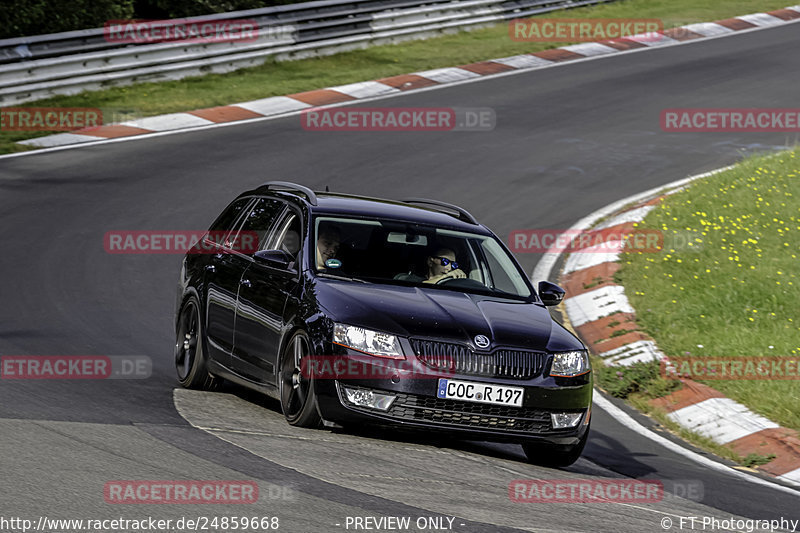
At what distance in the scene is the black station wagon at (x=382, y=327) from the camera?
7590mm

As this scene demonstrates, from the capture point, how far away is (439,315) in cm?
787

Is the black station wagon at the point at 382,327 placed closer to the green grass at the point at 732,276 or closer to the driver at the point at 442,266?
the driver at the point at 442,266

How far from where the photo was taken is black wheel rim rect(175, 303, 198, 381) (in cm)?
964

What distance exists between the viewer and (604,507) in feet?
22.5

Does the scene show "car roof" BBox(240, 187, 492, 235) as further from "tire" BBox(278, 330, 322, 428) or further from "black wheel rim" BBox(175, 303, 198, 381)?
"tire" BBox(278, 330, 322, 428)

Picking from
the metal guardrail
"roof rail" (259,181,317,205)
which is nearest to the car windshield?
"roof rail" (259,181,317,205)

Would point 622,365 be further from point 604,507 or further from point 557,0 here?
point 557,0

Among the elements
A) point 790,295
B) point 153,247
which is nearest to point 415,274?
point 790,295

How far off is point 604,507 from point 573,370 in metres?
1.36

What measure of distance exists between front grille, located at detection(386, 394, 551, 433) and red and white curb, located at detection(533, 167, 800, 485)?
2.52 metres

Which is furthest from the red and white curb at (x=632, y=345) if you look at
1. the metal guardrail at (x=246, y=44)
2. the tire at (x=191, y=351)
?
the metal guardrail at (x=246, y=44)

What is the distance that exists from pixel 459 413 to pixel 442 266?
1484mm

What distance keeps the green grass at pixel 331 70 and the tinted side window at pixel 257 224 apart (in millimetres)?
9350

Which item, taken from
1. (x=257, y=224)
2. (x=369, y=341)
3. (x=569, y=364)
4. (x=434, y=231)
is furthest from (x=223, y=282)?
(x=569, y=364)
